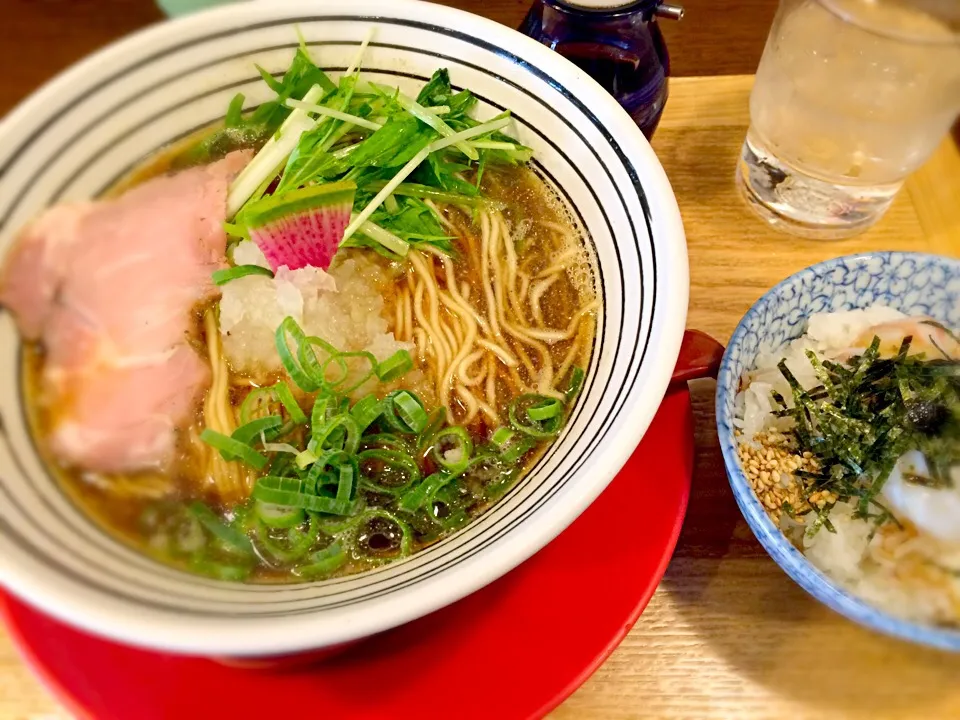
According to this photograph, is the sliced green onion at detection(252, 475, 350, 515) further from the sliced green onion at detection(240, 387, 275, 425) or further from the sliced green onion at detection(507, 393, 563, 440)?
the sliced green onion at detection(507, 393, 563, 440)

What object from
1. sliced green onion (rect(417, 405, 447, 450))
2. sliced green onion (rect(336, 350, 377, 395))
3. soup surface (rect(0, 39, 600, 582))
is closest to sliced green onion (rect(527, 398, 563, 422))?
soup surface (rect(0, 39, 600, 582))

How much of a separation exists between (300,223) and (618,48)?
29.4 inches

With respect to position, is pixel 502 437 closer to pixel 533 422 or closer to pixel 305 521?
pixel 533 422

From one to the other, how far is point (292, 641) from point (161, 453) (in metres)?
0.45

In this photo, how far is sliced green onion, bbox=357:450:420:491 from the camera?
3.19 ft

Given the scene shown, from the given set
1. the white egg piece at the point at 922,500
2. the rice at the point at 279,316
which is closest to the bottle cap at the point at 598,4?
the rice at the point at 279,316

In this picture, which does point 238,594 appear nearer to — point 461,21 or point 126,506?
point 126,506

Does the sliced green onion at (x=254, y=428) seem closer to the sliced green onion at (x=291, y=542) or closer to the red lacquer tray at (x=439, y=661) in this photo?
the sliced green onion at (x=291, y=542)

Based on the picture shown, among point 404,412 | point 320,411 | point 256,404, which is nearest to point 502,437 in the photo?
point 404,412

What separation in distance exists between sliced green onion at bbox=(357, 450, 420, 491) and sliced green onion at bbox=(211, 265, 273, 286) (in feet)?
1.11

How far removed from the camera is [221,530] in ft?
3.06

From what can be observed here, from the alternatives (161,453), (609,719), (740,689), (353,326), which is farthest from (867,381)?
(161,453)

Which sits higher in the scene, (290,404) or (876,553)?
(290,404)

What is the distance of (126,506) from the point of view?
94 cm
